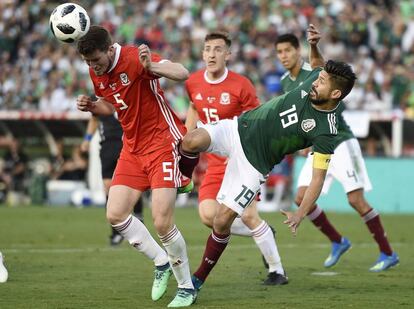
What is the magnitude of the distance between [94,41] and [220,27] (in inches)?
823

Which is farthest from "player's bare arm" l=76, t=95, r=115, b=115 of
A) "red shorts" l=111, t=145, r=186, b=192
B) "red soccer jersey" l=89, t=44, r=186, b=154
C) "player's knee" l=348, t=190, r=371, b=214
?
"player's knee" l=348, t=190, r=371, b=214

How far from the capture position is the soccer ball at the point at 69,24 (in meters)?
9.18

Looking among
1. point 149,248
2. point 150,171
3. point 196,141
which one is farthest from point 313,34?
point 149,248

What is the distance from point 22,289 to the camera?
9.84 metres

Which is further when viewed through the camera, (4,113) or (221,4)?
(221,4)

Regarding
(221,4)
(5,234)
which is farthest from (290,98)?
(221,4)

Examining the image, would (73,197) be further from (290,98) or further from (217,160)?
(290,98)

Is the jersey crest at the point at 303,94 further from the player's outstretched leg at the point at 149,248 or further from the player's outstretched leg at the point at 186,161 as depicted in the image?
the player's outstretched leg at the point at 149,248

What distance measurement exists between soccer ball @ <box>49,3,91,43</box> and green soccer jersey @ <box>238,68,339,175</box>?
5.80 feet

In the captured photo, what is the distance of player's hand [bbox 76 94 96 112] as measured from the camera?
9391 mm

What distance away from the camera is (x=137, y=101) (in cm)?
933

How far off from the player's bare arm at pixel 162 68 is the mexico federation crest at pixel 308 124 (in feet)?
4.16

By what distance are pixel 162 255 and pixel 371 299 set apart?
2101 millimetres

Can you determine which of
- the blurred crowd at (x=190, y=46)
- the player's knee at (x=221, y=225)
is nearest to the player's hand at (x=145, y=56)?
the player's knee at (x=221, y=225)
